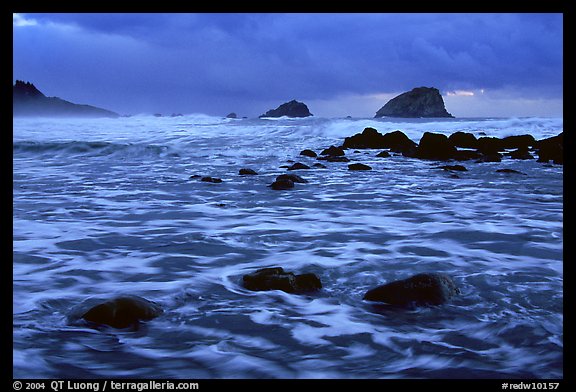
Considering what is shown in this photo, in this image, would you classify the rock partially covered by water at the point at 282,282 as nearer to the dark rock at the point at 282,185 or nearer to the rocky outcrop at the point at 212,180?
the dark rock at the point at 282,185

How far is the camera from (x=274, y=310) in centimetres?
297

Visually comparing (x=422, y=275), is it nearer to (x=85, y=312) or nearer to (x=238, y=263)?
(x=238, y=263)

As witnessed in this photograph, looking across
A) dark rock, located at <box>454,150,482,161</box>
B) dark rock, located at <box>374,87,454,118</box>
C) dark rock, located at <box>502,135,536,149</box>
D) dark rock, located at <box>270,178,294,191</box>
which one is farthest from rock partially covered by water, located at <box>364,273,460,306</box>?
dark rock, located at <box>374,87,454,118</box>

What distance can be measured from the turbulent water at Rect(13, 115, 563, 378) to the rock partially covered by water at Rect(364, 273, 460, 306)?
75 millimetres

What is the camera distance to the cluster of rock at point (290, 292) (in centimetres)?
271

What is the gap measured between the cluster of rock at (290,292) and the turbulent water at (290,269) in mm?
69

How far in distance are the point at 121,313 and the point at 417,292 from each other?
5.52 feet

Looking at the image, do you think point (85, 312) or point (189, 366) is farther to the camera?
point (85, 312)

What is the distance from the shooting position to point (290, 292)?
325 cm

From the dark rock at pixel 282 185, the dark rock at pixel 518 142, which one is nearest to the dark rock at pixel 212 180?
the dark rock at pixel 282 185

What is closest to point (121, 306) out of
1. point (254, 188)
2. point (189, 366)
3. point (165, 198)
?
point (189, 366)

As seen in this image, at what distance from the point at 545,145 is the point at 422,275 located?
40.8 feet
